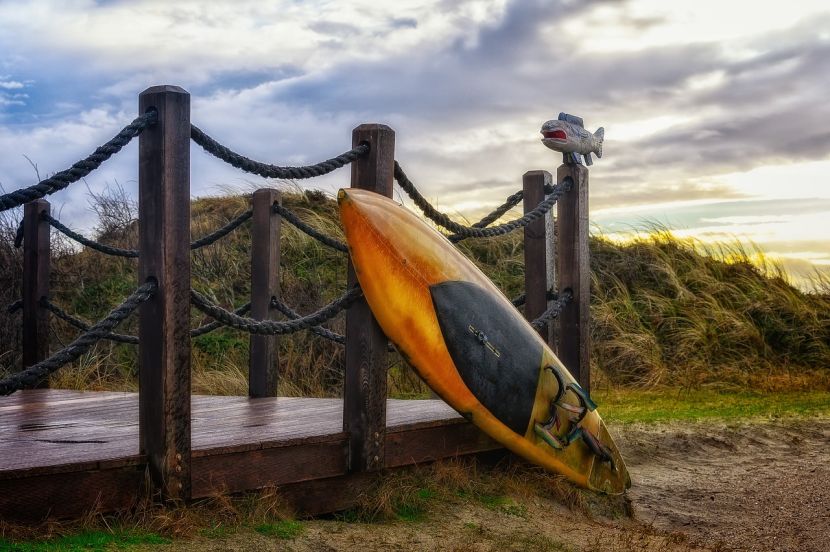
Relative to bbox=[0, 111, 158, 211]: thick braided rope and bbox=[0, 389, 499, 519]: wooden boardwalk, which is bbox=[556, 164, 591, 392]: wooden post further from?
bbox=[0, 111, 158, 211]: thick braided rope

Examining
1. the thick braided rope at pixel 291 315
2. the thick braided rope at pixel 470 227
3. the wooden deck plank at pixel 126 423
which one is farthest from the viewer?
the thick braided rope at pixel 291 315

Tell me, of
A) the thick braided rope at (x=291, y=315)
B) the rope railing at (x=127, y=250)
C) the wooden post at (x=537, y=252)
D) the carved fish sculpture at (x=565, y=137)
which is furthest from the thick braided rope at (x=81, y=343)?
the carved fish sculpture at (x=565, y=137)

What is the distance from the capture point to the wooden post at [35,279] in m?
7.10

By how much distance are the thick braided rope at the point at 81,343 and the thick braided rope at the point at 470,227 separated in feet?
5.20

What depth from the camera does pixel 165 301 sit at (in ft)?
11.8

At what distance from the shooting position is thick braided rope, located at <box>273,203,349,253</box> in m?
5.37

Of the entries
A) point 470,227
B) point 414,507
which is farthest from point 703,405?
point 414,507

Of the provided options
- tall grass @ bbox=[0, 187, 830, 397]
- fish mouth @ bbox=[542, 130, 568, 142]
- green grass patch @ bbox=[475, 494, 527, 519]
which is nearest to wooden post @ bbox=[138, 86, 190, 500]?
green grass patch @ bbox=[475, 494, 527, 519]

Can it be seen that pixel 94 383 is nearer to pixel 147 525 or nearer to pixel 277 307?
pixel 277 307

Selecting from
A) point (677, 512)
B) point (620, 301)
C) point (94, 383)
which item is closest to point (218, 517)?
point (677, 512)

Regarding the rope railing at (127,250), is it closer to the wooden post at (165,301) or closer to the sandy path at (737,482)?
the wooden post at (165,301)

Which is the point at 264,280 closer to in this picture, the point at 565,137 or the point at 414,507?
the point at 565,137

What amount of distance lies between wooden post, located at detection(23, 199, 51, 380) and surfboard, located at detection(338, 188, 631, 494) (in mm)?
3737

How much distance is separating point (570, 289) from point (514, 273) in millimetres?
7385
